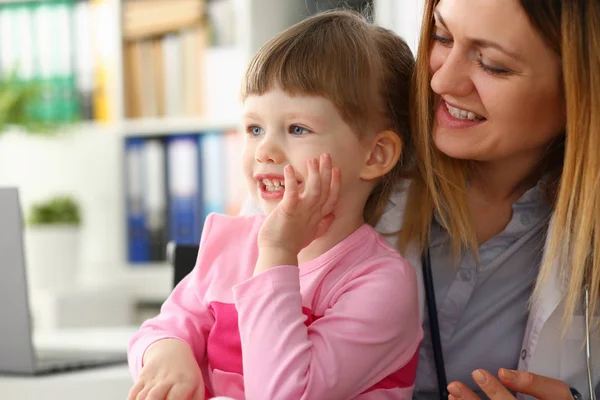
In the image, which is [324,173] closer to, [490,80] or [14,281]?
[490,80]

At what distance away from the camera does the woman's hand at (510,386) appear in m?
1.16

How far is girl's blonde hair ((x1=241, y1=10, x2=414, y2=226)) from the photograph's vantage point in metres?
1.14

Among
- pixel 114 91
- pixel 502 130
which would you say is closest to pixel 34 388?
pixel 502 130

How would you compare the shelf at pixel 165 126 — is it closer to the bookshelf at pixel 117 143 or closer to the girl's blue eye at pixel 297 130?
the bookshelf at pixel 117 143

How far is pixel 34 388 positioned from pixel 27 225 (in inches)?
71.3

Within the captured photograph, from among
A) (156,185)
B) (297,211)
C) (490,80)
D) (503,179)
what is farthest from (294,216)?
(156,185)


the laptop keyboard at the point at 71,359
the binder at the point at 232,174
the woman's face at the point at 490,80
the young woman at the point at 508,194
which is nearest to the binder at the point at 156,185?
the binder at the point at 232,174

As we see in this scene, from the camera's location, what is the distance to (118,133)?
3.17 metres

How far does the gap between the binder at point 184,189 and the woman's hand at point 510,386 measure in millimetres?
2084

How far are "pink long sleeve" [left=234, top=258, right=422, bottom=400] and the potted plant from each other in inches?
83.7

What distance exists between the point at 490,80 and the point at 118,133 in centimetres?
219

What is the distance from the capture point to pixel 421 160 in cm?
131

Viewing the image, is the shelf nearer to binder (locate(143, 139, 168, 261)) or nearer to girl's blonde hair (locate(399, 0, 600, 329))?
binder (locate(143, 139, 168, 261))

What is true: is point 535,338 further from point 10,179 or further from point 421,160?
point 10,179
